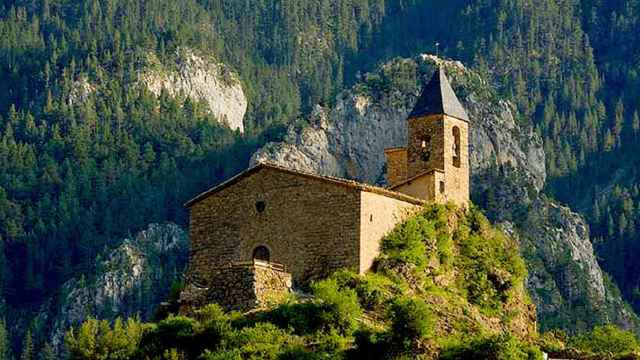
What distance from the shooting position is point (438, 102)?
319 feet

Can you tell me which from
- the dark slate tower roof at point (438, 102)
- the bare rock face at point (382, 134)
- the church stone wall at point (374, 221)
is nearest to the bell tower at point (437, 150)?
the dark slate tower roof at point (438, 102)

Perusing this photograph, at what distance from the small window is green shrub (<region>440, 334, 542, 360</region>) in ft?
42.7

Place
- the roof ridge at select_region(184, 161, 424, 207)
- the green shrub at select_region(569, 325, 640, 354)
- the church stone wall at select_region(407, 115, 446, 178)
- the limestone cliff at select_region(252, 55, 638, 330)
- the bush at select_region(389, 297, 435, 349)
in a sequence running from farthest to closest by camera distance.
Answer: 1. the limestone cliff at select_region(252, 55, 638, 330)
2. the church stone wall at select_region(407, 115, 446, 178)
3. the green shrub at select_region(569, 325, 640, 354)
4. the roof ridge at select_region(184, 161, 424, 207)
5. the bush at select_region(389, 297, 435, 349)

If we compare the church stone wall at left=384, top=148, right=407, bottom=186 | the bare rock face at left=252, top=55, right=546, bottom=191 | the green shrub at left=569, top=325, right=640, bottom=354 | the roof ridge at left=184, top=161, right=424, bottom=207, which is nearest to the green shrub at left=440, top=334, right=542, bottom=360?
the roof ridge at left=184, top=161, right=424, bottom=207

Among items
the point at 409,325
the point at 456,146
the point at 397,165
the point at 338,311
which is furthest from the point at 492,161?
the point at 409,325

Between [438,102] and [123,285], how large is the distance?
87.1 metres

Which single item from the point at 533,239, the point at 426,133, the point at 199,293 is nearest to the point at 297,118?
the point at 533,239

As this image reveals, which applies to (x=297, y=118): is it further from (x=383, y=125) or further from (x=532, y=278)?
(x=532, y=278)

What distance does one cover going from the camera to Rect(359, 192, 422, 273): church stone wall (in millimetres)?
84500

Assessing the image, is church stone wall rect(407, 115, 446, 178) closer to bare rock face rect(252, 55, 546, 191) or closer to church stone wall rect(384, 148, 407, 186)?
church stone wall rect(384, 148, 407, 186)

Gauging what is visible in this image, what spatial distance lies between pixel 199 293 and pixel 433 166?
1697 centimetres

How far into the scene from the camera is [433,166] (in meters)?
95.8

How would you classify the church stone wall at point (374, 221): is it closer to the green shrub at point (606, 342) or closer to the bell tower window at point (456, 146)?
the bell tower window at point (456, 146)

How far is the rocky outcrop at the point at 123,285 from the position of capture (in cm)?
17662
